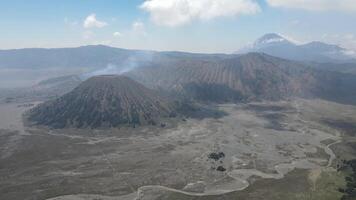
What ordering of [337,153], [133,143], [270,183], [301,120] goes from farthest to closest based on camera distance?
[301,120] < [133,143] < [337,153] < [270,183]

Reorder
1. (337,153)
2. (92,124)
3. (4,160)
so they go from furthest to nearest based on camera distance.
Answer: (92,124)
(337,153)
(4,160)

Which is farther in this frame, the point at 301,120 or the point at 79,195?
the point at 301,120

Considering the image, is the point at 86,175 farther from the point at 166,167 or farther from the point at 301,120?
the point at 301,120

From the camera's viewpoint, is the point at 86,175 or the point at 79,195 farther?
the point at 86,175

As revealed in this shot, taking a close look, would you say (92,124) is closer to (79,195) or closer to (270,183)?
(79,195)

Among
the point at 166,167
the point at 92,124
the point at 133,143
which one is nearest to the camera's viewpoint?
the point at 166,167

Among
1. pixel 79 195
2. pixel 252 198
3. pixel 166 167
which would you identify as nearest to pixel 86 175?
pixel 79 195

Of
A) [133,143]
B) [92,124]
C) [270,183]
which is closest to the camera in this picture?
[270,183]

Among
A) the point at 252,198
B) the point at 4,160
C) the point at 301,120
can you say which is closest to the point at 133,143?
the point at 4,160
